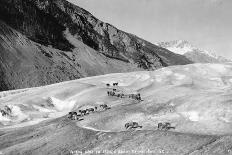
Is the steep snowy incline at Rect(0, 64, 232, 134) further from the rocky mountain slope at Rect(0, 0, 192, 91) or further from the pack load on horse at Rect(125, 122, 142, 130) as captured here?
the rocky mountain slope at Rect(0, 0, 192, 91)

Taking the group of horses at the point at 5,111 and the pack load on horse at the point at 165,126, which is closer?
the pack load on horse at the point at 165,126

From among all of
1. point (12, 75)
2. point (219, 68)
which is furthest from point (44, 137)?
point (12, 75)

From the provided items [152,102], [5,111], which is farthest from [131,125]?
[5,111]

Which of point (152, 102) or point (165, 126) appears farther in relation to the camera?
point (152, 102)

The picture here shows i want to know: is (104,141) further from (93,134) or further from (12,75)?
(12,75)

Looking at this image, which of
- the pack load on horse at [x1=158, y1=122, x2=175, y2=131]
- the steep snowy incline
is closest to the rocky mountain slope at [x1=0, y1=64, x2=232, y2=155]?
the steep snowy incline

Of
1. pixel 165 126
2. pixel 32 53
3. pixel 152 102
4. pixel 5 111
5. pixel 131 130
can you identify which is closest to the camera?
pixel 165 126

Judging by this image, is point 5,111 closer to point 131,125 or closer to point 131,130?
point 131,125

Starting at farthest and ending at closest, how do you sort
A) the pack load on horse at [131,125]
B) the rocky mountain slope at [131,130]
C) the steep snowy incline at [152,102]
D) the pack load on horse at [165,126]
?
the steep snowy incline at [152,102] → the pack load on horse at [131,125] → the pack load on horse at [165,126] → the rocky mountain slope at [131,130]

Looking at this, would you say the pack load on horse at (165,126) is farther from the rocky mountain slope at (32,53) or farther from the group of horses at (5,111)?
the rocky mountain slope at (32,53)

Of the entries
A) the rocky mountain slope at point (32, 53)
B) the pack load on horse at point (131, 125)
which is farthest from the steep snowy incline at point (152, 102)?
the rocky mountain slope at point (32, 53)

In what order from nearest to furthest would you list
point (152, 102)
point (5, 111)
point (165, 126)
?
point (165, 126)
point (152, 102)
point (5, 111)
